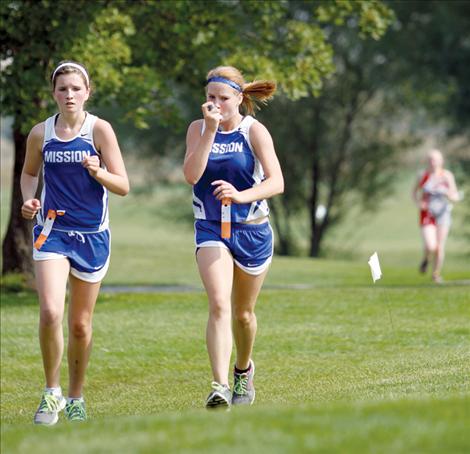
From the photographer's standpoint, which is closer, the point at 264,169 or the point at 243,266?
the point at 264,169

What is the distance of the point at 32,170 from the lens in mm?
8703

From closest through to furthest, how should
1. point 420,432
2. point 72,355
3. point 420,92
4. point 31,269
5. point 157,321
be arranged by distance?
point 420,432
point 72,355
point 157,321
point 31,269
point 420,92

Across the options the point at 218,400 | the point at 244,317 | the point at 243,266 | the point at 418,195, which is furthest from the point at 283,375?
the point at 418,195

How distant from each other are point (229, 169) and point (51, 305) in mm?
1464

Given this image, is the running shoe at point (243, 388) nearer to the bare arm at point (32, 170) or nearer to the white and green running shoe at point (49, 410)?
the white and green running shoe at point (49, 410)

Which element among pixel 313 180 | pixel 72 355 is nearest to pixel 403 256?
pixel 313 180

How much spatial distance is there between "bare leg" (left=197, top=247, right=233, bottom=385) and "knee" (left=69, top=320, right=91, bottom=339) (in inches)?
34.8

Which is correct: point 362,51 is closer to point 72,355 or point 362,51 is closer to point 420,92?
point 420,92

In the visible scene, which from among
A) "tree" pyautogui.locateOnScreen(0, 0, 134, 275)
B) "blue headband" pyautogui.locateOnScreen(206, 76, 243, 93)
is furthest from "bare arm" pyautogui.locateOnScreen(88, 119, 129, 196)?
"tree" pyautogui.locateOnScreen(0, 0, 134, 275)

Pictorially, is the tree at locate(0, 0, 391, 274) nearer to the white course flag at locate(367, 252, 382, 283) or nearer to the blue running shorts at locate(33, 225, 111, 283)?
the white course flag at locate(367, 252, 382, 283)

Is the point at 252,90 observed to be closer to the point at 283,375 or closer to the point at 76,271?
the point at 76,271

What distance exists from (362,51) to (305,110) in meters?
2.65

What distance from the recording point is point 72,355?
8.83 meters

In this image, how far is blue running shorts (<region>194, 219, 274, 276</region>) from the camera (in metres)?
8.52
